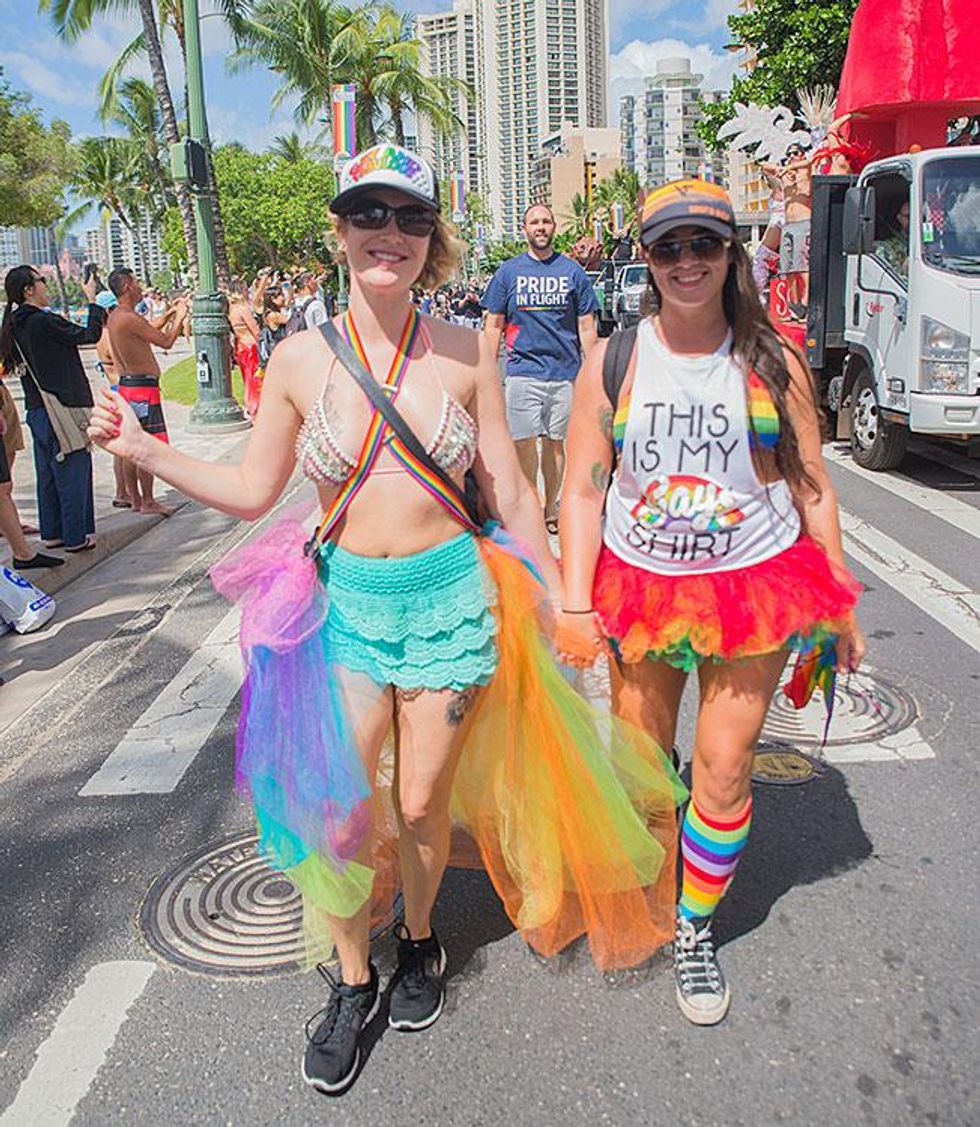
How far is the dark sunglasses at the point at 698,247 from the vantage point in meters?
2.33

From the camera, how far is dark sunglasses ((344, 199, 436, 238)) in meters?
2.21

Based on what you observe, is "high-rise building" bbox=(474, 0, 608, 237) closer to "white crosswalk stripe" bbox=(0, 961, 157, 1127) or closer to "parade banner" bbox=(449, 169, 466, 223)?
"parade banner" bbox=(449, 169, 466, 223)

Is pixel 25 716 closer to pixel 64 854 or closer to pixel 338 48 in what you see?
pixel 64 854

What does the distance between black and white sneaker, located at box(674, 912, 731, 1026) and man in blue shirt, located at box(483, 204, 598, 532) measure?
465 cm

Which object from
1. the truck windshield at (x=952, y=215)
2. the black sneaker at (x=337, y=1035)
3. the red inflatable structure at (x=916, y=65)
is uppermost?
the red inflatable structure at (x=916, y=65)

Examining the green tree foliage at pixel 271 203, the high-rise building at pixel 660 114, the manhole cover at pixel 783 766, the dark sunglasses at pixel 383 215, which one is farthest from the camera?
the high-rise building at pixel 660 114

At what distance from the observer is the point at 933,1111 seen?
7.25 feet

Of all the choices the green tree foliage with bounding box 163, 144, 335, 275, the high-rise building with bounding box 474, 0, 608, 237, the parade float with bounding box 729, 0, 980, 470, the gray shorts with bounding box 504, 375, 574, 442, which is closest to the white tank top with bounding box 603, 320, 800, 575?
the gray shorts with bounding box 504, 375, 574, 442

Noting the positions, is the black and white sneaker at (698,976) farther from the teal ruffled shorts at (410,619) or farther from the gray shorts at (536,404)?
the gray shorts at (536,404)

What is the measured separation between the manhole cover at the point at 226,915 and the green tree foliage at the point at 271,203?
219 ft

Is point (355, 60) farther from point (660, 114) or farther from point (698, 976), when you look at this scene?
point (660, 114)

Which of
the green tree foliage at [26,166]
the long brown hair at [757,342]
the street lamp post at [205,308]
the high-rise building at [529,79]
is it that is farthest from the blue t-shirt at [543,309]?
the high-rise building at [529,79]

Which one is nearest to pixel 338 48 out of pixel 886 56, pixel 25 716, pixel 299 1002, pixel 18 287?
pixel 886 56

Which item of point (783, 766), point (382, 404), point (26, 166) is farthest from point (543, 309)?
point (26, 166)
